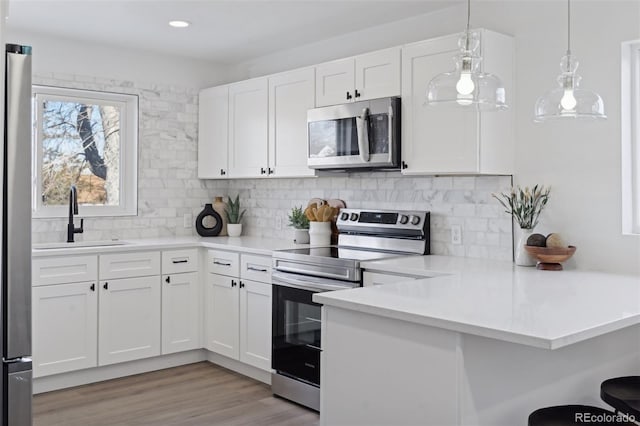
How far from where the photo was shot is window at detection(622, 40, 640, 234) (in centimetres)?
309

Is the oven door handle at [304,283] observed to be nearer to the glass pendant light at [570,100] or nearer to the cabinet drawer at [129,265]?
the cabinet drawer at [129,265]

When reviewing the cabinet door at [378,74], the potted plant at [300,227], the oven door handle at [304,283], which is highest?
the cabinet door at [378,74]

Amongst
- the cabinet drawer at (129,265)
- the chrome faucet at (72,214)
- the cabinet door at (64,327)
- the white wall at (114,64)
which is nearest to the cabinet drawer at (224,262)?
the cabinet drawer at (129,265)

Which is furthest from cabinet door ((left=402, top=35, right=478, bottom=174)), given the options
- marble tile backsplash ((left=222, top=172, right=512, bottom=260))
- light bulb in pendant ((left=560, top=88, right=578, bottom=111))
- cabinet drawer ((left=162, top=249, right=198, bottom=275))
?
cabinet drawer ((left=162, top=249, right=198, bottom=275))

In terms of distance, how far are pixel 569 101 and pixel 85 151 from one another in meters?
3.72

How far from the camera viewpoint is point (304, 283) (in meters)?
3.74

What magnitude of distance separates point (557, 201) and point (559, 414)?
1.62 meters

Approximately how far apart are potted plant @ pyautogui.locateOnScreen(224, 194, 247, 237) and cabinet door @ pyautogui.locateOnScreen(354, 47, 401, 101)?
69.6 inches

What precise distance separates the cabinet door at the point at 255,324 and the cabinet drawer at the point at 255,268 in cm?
4

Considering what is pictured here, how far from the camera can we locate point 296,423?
3518 mm

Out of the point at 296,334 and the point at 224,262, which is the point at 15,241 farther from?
the point at 224,262

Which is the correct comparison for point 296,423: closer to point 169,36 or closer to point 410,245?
point 410,245

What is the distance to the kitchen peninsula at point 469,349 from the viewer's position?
1880 mm

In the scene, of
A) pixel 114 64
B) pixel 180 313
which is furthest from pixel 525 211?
pixel 114 64
